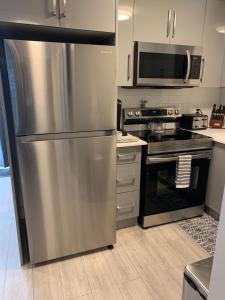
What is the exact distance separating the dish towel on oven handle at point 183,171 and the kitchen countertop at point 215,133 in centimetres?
33

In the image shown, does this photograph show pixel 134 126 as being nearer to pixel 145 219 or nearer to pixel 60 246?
pixel 145 219

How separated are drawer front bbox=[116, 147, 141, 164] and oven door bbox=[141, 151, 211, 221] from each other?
0.34 feet

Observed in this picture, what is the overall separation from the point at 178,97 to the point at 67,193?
178cm

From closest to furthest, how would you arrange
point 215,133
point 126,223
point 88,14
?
point 88,14
point 126,223
point 215,133

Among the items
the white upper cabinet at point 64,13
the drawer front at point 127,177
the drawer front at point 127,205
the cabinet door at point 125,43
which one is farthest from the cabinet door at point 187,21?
the drawer front at point 127,205

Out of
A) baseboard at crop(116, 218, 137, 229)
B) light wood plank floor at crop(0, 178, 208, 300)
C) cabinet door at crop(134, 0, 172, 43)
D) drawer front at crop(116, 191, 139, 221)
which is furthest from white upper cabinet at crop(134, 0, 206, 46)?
light wood plank floor at crop(0, 178, 208, 300)

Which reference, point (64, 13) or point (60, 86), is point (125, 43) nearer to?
point (64, 13)

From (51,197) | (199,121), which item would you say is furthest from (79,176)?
(199,121)

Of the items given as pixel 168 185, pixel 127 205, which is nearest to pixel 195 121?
pixel 168 185

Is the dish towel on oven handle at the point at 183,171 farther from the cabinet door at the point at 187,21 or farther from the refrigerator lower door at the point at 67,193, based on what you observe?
the cabinet door at the point at 187,21

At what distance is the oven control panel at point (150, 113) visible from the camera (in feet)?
8.09

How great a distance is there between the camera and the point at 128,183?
2.15 meters

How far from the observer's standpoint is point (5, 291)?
1.64 metres

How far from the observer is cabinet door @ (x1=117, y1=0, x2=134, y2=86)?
2.05 metres
